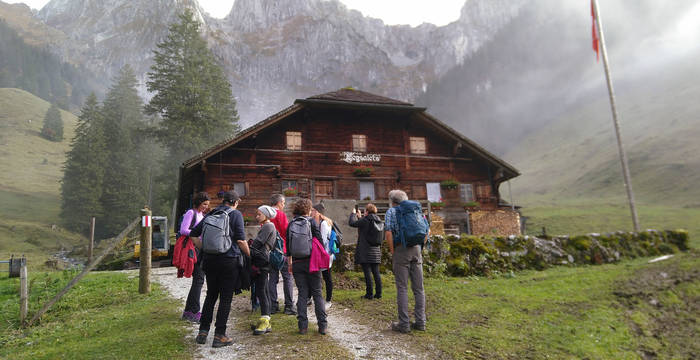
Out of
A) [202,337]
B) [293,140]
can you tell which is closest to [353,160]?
[293,140]

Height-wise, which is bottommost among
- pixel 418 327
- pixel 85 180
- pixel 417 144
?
pixel 418 327

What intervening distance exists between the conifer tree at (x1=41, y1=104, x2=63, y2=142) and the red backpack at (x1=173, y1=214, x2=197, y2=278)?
108 meters

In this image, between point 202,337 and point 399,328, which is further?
point 399,328

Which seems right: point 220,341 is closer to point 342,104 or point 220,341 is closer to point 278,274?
point 278,274

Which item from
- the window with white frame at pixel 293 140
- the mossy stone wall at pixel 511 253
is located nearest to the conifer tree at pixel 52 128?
the window with white frame at pixel 293 140

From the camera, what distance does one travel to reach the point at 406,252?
589cm

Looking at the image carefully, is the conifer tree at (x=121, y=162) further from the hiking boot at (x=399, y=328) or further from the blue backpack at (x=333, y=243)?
the hiking boot at (x=399, y=328)

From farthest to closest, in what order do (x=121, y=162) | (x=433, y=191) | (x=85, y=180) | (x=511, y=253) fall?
1. (x=121, y=162)
2. (x=85, y=180)
3. (x=433, y=191)
4. (x=511, y=253)

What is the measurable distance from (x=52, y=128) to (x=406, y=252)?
113 m

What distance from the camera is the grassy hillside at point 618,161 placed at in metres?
41.7

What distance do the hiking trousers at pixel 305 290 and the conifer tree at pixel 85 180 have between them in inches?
1728

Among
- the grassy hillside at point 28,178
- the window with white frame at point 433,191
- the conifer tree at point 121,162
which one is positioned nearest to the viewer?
the window with white frame at point 433,191

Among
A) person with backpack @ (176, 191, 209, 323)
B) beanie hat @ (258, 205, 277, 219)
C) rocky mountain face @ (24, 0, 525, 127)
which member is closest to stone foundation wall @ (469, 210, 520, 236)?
beanie hat @ (258, 205, 277, 219)

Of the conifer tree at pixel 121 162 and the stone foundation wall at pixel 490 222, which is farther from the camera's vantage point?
the conifer tree at pixel 121 162
